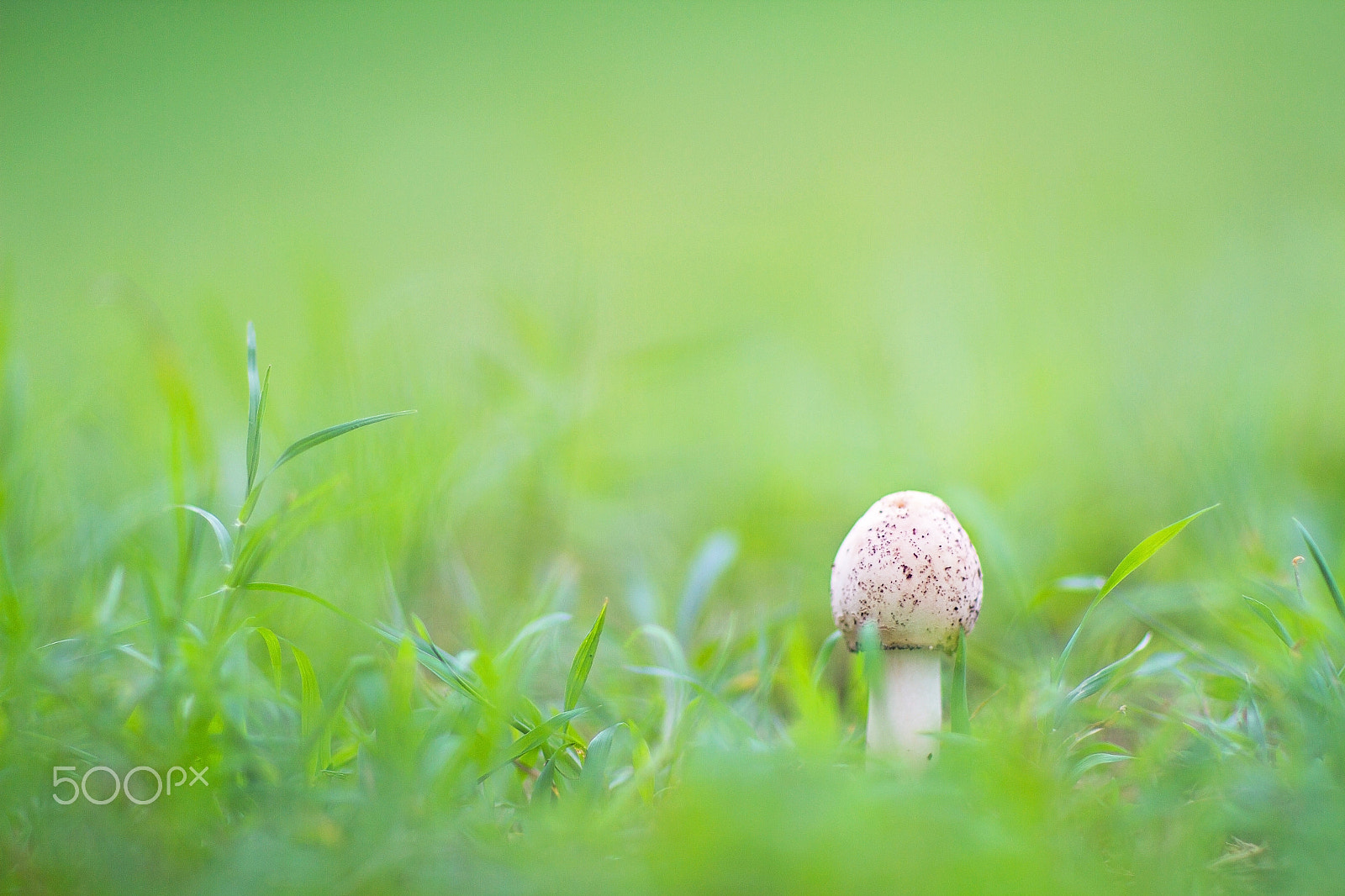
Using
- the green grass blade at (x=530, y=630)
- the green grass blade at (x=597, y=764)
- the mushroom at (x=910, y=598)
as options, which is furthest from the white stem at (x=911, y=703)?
the green grass blade at (x=530, y=630)

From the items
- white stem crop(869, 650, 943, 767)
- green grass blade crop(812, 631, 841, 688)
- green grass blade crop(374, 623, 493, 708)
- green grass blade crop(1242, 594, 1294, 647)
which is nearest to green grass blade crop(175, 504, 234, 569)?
green grass blade crop(374, 623, 493, 708)

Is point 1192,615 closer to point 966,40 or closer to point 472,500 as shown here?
point 472,500

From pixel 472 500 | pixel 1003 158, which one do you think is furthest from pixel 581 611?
pixel 1003 158

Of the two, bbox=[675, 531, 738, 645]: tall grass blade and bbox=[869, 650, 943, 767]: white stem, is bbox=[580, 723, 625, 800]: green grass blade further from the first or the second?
bbox=[675, 531, 738, 645]: tall grass blade

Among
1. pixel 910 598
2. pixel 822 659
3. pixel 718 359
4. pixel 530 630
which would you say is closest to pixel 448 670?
pixel 530 630

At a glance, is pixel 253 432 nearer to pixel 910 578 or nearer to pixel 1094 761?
pixel 910 578

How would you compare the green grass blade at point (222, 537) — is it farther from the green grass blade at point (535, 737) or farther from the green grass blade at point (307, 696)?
the green grass blade at point (535, 737)
